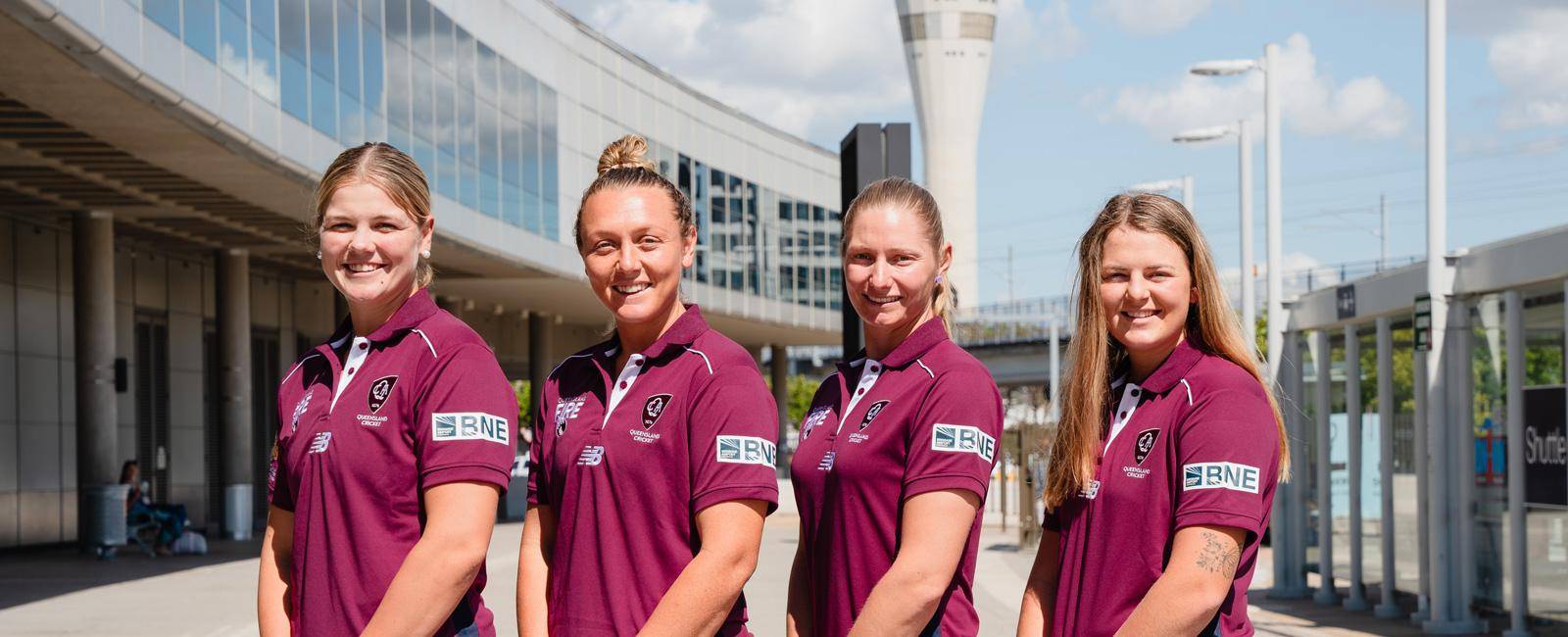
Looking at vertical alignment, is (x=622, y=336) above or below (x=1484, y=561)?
above

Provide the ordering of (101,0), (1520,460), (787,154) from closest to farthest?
(1520,460), (101,0), (787,154)

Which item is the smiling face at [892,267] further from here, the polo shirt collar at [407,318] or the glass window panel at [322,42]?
the glass window panel at [322,42]

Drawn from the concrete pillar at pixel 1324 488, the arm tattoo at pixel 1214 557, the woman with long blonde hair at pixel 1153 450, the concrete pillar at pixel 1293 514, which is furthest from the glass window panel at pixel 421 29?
the arm tattoo at pixel 1214 557

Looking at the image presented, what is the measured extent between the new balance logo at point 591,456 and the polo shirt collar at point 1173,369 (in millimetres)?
1199

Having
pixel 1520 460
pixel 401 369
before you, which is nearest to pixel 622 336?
pixel 401 369

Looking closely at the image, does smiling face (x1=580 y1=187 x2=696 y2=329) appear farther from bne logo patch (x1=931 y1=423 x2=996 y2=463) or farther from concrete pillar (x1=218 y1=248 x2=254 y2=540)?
concrete pillar (x1=218 y1=248 x2=254 y2=540)

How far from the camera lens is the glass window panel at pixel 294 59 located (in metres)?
24.0

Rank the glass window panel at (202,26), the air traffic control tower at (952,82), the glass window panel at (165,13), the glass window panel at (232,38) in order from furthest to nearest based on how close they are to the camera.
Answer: the air traffic control tower at (952,82), the glass window panel at (232,38), the glass window panel at (202,26), the glass window panel at (165,13)

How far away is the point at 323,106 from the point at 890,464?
2303 centimetres

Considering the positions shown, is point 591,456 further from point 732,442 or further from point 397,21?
point 397,21

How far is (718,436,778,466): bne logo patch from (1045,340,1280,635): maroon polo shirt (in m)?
0.70

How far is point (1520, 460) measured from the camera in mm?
13867

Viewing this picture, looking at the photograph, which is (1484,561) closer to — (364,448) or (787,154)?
(364,448)

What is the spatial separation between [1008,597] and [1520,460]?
5880mm
